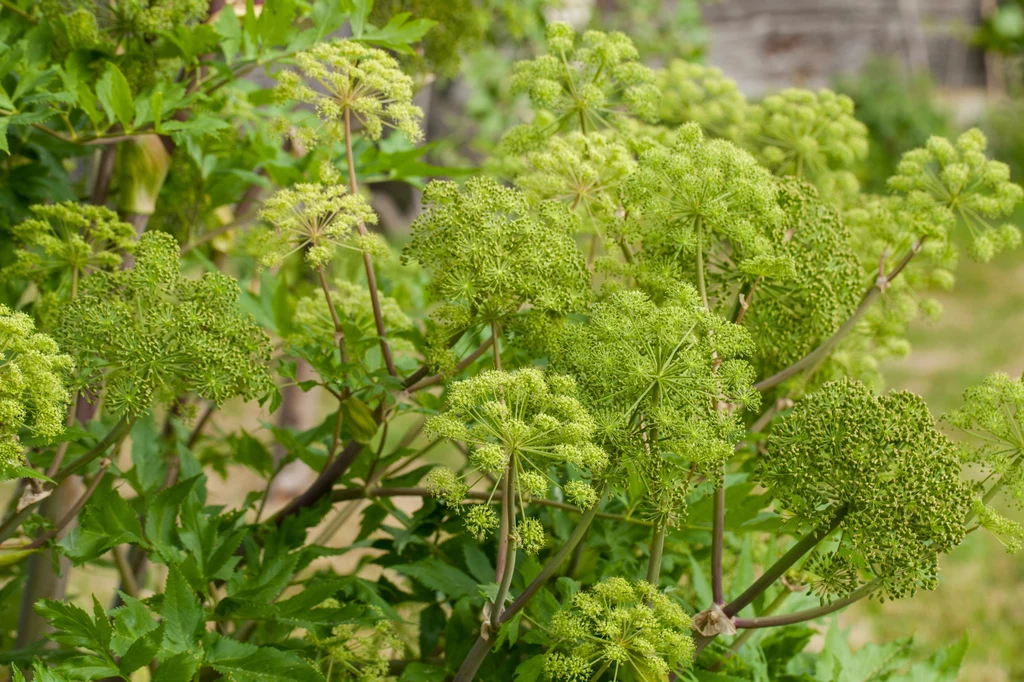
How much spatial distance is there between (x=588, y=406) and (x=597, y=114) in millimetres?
639

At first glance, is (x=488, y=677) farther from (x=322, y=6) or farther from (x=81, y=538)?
(x=322, y=6)

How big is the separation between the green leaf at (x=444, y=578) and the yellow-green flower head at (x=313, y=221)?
1.73 feet

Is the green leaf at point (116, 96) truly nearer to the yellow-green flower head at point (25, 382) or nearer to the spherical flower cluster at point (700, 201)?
the yellow-green flower head at point (25, 382)

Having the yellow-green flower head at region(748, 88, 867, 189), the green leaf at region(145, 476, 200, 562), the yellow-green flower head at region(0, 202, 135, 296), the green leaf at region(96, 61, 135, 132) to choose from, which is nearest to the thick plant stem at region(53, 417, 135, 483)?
the green leaf at region(145, 476, 200, 562)

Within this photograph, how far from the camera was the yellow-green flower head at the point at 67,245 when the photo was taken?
1507mm

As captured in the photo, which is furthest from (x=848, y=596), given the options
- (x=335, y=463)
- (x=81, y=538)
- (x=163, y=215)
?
(x=163, y=215)

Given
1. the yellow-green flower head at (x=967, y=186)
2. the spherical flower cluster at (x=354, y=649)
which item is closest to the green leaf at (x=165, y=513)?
the spherical flower cluster at (x=354, y=649)

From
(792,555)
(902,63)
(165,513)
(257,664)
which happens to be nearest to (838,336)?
(792,555)

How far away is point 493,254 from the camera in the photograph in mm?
1226

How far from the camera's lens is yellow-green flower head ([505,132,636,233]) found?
1375mm

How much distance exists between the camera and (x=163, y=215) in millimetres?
2193

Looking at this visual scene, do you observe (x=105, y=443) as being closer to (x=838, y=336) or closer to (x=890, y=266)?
(x=838, y=336)

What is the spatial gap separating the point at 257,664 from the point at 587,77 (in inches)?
37.7

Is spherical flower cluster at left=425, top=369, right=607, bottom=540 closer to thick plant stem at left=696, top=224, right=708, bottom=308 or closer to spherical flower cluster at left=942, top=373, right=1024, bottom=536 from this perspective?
thick plant stem at left=696, top=224, right=708, bottom=308
